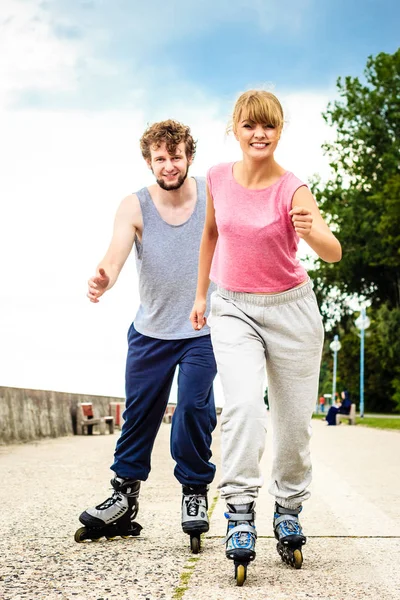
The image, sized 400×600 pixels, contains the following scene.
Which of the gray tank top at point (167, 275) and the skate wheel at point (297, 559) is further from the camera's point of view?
the gray tank top at point (167, 275)

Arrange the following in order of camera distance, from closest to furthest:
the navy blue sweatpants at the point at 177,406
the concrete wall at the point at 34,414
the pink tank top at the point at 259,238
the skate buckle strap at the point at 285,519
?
1. the pink tank top at the point at 259,238
2. the skate buckle strap at the point at 285,519
3. the navy blue sweatpants at the point at 177,406
4. the concrete wall at the point at 34,414

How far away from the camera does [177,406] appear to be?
4.38 meters

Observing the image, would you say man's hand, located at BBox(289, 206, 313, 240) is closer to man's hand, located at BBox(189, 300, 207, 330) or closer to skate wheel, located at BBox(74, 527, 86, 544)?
man's hand, located at BBox(189, 300, 207, 330)

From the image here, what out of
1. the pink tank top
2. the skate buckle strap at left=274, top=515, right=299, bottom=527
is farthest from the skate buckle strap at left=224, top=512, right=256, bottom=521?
the pink tank top

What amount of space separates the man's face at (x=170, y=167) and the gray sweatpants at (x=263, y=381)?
851mm

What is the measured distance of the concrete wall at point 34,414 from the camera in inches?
503

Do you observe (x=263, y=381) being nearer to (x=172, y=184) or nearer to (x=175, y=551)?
(x=175, y=551)

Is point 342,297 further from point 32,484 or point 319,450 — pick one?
point 32,484

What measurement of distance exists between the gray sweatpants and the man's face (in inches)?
33.5

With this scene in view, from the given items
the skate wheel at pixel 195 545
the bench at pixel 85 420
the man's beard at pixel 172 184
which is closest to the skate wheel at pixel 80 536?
the skate wheel at pixel 195 545

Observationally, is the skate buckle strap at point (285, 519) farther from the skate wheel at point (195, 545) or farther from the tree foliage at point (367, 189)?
the tree foliage at point (367, 189)

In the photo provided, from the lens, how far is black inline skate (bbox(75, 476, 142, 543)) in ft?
14.4

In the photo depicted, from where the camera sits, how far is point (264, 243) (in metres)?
3.79

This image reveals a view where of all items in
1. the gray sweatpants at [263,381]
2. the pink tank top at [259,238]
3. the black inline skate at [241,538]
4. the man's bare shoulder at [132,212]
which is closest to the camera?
the black inline skate at [241,538]
